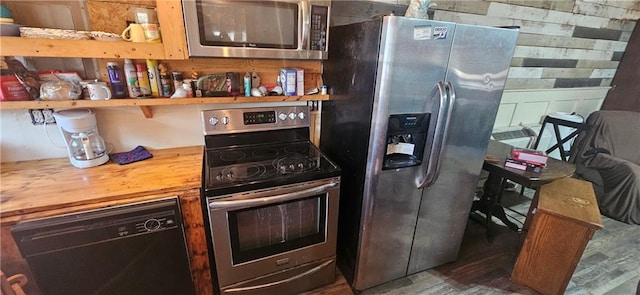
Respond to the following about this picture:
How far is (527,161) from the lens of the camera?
6.42 feet

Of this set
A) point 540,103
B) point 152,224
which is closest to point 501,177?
point 540,103

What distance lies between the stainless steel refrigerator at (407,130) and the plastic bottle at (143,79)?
1057 millimetres

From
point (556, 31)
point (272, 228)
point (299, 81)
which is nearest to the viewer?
point (272, 228)

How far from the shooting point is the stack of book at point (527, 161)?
1931mm

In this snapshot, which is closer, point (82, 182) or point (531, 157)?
point (82, 182)

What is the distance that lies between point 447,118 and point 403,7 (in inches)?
39.7

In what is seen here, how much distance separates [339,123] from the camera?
5.62 ft

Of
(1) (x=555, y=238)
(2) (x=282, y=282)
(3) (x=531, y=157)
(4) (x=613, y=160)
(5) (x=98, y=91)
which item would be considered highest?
A: (5) (x=98, y=91)

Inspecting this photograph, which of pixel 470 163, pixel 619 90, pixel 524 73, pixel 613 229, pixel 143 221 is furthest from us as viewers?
pixel 619 90

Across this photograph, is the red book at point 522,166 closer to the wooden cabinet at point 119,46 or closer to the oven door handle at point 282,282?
the oven door handle at point 282,282

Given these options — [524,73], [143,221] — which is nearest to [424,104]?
[143,221]

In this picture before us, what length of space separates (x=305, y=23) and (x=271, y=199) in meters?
0.95

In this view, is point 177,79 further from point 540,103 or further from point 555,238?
point 540,103

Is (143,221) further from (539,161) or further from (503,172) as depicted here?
(539,161)
